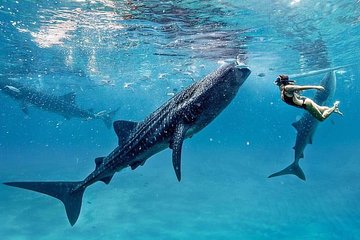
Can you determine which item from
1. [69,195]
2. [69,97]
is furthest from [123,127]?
[69,97]

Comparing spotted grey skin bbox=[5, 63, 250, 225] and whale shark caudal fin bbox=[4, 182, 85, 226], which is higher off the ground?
spotted grey skin bbox=[5, 63, 250, 225]

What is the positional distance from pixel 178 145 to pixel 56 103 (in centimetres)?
2091

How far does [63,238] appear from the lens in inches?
523

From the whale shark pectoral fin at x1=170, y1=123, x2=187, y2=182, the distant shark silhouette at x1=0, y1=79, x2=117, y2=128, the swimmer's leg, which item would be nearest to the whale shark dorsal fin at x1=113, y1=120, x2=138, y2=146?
the whale shark pectoral fin at x1=170, y1=123, x2=187, y2=182

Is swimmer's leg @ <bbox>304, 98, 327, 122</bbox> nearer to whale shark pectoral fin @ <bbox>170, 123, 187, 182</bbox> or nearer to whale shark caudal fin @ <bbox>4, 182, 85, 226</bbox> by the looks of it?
whale shark pectoral fin @ <bbox>170, 123, 187, 182</bbox>

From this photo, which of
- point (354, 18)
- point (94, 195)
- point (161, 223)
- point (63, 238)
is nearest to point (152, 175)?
point (94, 195)

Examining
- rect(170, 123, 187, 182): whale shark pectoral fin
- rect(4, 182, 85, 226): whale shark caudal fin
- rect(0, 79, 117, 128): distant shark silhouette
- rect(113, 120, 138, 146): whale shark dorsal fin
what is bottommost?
rect(4, 182, 85, 226): whale shark caudal fin

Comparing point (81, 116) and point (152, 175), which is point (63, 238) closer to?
point (81, 116)

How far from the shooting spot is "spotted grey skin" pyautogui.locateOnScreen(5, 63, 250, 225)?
16.3 feet

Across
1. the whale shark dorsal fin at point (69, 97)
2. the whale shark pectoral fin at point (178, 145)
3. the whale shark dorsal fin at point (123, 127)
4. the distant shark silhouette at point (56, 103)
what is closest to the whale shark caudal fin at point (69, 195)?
the whale shark dorsal fin at point (123, 127)

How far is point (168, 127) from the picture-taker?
557 centimetres

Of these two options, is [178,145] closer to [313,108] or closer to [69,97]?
[313,108]

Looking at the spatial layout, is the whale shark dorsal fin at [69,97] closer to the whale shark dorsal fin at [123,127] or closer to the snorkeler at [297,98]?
the whale shark dorsal fin at [123,127]

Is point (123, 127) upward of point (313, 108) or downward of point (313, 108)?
upward
